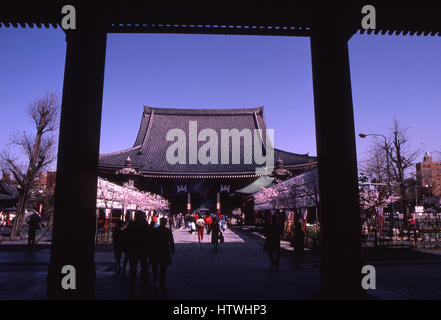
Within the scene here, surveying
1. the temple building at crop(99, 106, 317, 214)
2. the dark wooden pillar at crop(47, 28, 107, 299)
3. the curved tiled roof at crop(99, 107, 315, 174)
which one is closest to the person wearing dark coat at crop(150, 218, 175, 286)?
the dark wooden pillar at crop(47, 28, 107, 299)

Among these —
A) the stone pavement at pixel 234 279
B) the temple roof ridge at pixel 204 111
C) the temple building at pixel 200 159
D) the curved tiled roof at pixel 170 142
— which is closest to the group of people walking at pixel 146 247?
the stone pavement at pixel 234 279

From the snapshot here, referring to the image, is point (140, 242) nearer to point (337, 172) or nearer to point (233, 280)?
point (233, 280)

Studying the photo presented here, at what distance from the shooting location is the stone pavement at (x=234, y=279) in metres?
6.30

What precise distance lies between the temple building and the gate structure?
2197cm

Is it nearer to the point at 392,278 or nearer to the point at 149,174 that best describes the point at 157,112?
the point at 149,174

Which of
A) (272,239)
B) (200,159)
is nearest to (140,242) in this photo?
(272,239)

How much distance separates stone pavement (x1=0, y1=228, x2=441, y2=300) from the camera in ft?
20.7

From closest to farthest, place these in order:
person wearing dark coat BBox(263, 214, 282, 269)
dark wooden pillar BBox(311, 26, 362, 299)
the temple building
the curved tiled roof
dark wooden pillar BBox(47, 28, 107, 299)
Result: dark wooden pillar BBox(47, 28, 107, 299) < dark wooden pillar BBox(311, 26, 362, 299) < person wearing dark coat BBox(263, 214, 282, 269) < the temple building < the curved tiled roof

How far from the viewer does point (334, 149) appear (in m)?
6.00

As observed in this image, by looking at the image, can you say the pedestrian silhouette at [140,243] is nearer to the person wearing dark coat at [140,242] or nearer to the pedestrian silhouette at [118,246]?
the person wearing dark coat at [140,242]

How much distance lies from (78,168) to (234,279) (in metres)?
4.73

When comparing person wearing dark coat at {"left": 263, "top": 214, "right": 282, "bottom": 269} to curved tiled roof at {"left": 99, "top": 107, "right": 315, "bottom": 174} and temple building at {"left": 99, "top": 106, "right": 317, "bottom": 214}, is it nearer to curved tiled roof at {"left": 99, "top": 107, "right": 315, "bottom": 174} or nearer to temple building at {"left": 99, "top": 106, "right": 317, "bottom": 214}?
temple building at {"left": 99, "top": 106, "right": 317, "bottom": 214}

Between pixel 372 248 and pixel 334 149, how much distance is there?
11.2m
